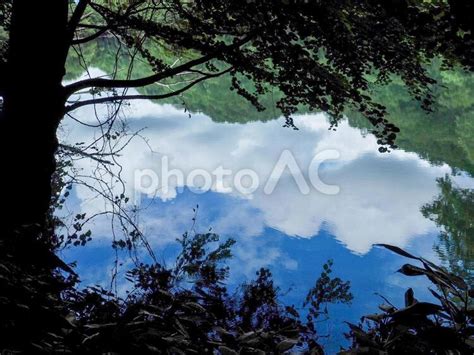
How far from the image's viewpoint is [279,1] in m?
2.43

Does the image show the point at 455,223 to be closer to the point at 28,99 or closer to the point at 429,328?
the point at 28,99

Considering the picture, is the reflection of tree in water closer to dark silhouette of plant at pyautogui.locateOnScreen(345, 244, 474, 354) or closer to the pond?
the pond

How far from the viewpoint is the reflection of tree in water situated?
872cm


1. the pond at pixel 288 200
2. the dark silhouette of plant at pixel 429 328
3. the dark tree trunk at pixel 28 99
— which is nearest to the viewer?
the dark silhouette of plant at pixel 429 328

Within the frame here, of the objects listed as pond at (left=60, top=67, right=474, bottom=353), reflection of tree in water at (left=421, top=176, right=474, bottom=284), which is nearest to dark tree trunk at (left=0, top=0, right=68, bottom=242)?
pond at (left=60, top=67, right=474, bottom=353)

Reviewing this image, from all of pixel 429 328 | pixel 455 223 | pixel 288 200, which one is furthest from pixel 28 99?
pixel 455 223

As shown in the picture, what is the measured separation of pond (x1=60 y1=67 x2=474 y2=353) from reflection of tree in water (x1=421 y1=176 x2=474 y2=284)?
12 cm

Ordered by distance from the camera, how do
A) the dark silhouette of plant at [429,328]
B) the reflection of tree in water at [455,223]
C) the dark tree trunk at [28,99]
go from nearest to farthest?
the dark silhouette of plant at [429,328] < the dark tree trunk at [28,99] < the reflection of tree in water at [455,223]

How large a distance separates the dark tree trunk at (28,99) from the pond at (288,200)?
1.98m

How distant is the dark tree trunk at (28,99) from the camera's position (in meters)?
2.67

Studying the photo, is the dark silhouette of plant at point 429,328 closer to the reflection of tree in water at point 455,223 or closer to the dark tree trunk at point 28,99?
the dark tree trunk at point 28,99

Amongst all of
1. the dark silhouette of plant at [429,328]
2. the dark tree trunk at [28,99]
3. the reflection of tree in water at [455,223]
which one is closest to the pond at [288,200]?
the reflection of tree in water at [455,223]

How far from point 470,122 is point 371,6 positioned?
2124cm

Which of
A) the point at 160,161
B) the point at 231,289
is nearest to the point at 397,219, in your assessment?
the point at 231,289
